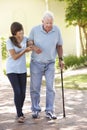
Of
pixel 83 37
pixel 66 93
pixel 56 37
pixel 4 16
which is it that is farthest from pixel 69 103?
pixel 4 16

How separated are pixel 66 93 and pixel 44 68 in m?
3.41

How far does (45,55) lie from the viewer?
8641 millimetres

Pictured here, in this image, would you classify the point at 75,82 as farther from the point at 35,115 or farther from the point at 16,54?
the point at 16,54

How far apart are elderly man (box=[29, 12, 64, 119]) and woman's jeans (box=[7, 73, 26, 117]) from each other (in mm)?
282

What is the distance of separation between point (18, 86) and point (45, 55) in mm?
724

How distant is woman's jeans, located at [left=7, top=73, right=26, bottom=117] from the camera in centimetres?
853

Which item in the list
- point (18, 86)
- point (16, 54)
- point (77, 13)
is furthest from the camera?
point (77, 13)

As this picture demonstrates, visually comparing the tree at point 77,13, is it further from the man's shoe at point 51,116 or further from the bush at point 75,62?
the man's shoe at point 51,116

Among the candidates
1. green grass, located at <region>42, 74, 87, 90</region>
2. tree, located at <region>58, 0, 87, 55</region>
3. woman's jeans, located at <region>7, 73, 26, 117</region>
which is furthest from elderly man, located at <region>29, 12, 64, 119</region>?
tree, located at <region>58, 0, 87, 55</region>

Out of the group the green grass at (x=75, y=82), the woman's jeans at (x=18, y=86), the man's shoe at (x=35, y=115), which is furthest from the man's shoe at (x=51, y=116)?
the green grass at (x=75, y=82)

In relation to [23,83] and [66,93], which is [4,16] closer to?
[66,93]

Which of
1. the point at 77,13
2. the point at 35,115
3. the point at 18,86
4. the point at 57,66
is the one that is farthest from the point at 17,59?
the point at 77,13

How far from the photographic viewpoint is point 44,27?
8594 millimetres

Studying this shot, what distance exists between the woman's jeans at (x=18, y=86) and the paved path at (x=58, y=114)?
0.35 metres
